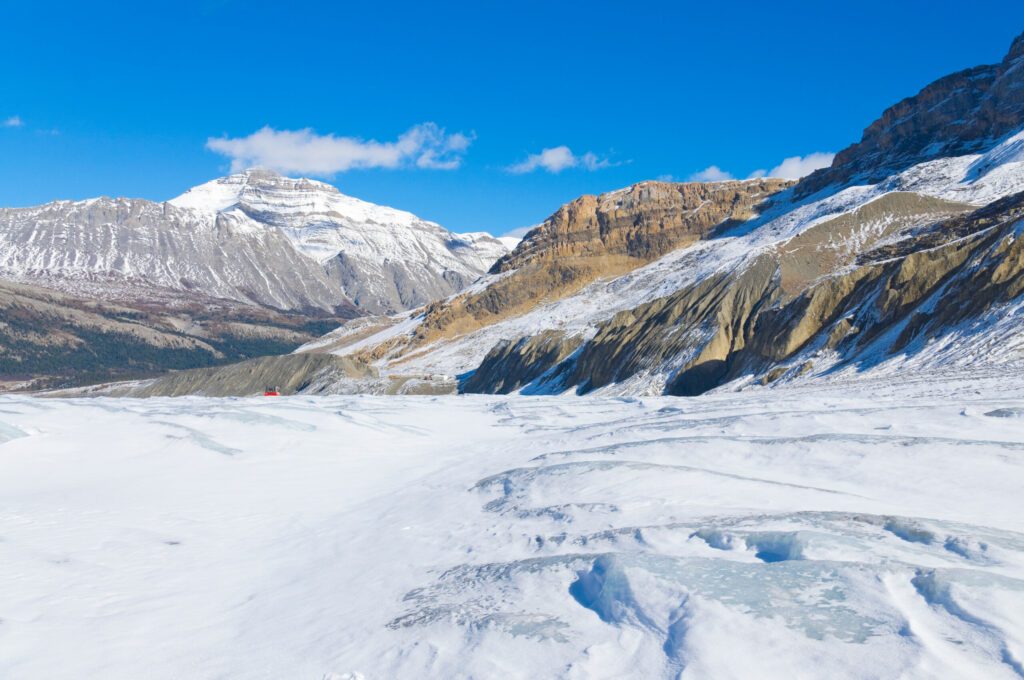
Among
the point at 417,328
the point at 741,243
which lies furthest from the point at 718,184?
the point at 417,328

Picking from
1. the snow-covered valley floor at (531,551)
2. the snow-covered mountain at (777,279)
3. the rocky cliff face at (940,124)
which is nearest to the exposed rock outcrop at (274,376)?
the snow-covered mountain at (777,279)

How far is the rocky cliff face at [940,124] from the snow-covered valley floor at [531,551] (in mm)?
89163

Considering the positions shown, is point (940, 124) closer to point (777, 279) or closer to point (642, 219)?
point (642, 219)

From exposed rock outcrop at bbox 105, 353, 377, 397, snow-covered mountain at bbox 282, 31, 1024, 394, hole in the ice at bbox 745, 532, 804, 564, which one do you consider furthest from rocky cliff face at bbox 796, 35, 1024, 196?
hole in the ice at bbox 745, 532, 804, 564

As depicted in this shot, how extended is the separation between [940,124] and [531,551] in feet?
359

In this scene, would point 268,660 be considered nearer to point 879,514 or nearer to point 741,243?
point 879,514

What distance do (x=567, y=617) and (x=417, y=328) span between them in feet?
349

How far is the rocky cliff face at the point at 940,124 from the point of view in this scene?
88.5 m

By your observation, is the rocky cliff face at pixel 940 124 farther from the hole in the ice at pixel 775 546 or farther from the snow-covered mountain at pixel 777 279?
the hole in the ice at pixel 775 546

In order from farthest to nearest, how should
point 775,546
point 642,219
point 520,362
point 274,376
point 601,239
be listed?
point 601,239, point 642,219, point 274,376, point 520,362, point 775,546

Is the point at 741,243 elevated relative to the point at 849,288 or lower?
elevated

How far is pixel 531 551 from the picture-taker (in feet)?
24.6

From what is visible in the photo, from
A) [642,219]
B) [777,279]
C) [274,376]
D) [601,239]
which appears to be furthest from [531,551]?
[642,219]

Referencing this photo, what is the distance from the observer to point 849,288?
42.7 meters
